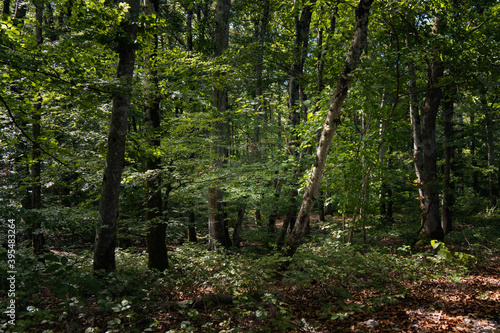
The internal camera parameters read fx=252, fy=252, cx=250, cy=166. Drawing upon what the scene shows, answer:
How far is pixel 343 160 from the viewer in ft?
23.0

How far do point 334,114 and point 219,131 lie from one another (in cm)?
433

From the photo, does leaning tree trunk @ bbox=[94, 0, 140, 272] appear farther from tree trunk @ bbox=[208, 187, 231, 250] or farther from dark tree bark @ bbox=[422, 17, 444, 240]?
dark tree bark @ bbox=[422, 17, 444, 240]

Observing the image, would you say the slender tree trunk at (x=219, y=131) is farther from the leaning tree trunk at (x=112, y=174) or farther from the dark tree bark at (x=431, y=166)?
the dark tree bark at (x=431, y=166)

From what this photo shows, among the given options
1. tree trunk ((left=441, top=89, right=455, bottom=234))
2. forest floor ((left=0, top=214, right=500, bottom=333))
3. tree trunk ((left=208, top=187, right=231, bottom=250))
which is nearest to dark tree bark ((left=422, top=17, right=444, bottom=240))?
tree trunk ((left=441, top=89, right=455, bottom=234))

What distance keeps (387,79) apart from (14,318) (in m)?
8.03

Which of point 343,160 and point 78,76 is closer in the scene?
point 78,76

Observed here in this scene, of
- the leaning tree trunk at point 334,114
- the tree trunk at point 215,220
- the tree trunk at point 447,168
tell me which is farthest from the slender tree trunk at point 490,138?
the tree trunk at point 215,220

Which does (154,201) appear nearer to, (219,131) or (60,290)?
(219,131)

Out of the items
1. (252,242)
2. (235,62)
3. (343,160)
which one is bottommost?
(252,242)

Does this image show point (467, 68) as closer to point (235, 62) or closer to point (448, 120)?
point (448, 120)

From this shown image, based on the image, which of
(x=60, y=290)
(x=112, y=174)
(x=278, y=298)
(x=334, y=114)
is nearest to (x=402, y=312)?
(x=278, y=298)

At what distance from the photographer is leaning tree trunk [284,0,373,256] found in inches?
183

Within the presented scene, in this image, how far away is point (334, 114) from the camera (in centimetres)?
493

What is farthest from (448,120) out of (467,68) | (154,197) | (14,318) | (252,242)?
(14,318)
